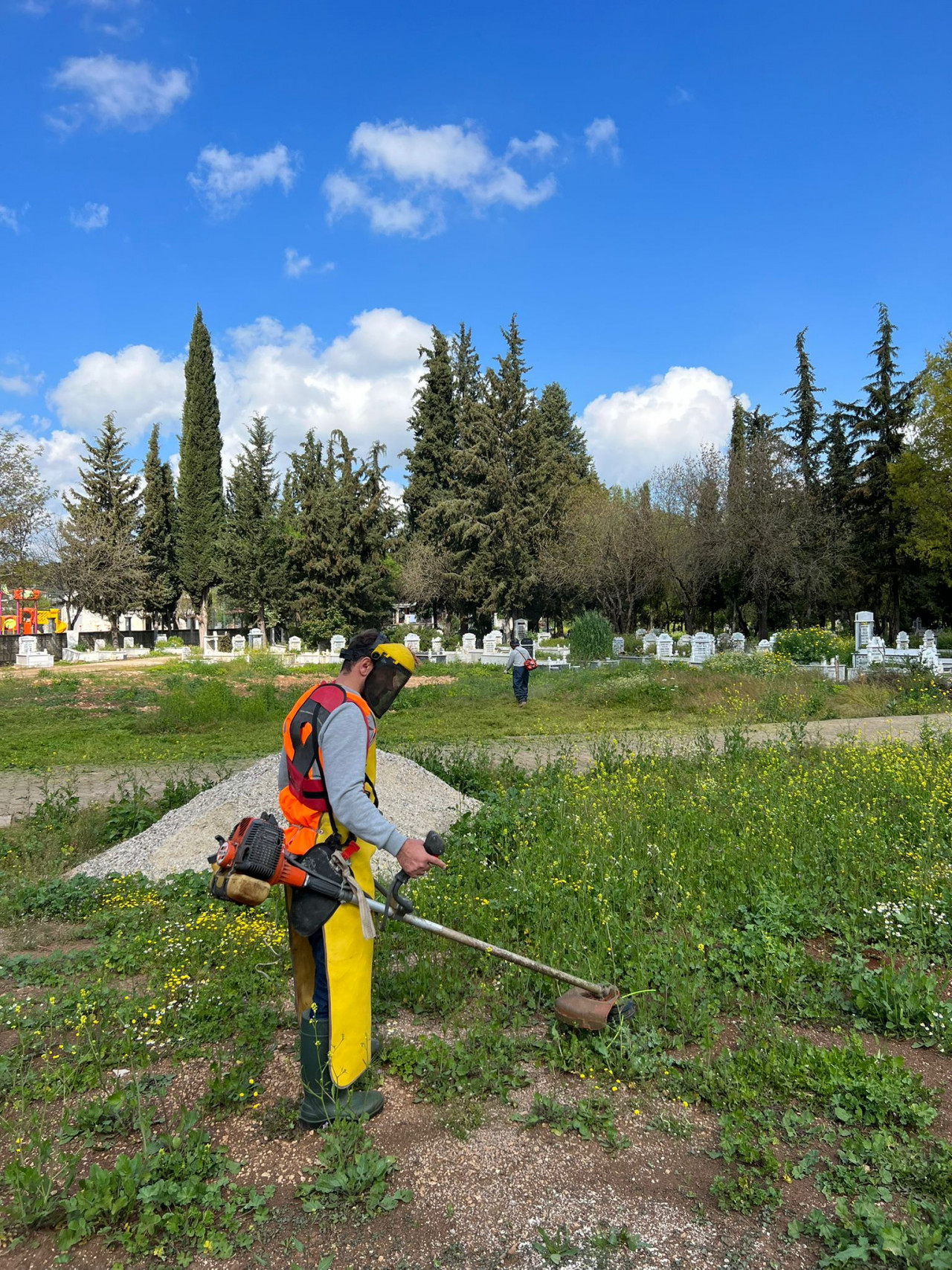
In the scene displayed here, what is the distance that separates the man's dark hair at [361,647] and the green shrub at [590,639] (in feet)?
70.5

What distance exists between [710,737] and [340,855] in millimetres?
9405

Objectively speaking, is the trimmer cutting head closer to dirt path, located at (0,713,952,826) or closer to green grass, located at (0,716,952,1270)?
green grass, located at (0,716,952,1270)

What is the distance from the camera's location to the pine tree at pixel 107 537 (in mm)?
41406

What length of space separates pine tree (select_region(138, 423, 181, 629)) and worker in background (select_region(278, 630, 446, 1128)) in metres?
45.8

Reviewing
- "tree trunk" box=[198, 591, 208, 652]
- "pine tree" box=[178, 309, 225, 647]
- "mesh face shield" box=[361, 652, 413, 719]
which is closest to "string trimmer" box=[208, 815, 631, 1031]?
"mesh face shield" box=[361, 652, 413, 719]

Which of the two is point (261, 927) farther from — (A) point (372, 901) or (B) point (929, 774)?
(B) point (929, 774)

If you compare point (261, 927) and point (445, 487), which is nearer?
A: point (261, 927)

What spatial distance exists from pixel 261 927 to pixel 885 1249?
3302 mm

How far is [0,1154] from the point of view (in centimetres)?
288

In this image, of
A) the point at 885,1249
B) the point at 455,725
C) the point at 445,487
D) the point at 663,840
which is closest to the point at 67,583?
the point at 445,487

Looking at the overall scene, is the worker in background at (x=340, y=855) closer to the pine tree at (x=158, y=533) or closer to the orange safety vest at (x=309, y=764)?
the orange safety vest at (x=309, y=764)

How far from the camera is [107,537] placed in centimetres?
4250

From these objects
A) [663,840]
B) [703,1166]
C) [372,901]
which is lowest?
[703,1166]

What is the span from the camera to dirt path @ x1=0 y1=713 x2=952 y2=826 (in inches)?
352
